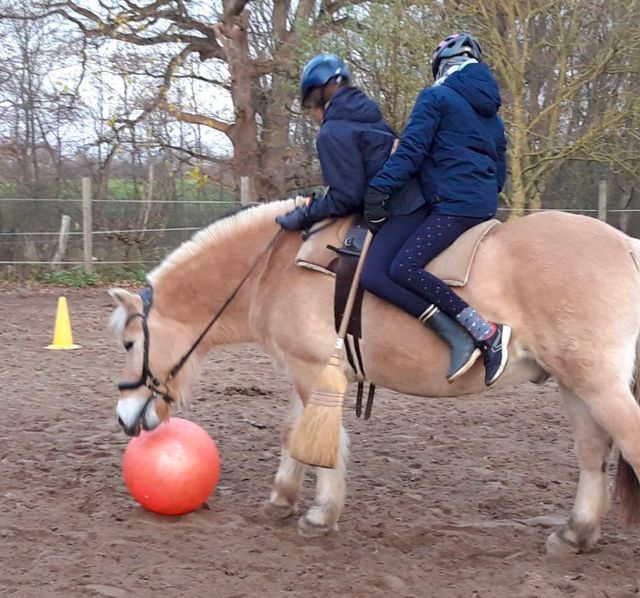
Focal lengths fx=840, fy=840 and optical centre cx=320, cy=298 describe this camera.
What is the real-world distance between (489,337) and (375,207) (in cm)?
84

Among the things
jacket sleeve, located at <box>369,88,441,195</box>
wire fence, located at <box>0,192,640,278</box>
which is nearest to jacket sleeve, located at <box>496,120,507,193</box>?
jacket sleeve, located at <box>369,88,441,195</box>

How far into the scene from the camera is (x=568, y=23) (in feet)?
49.5

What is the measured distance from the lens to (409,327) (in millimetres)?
4211

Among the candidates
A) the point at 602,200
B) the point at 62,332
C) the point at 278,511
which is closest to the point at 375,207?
the point at 278,511

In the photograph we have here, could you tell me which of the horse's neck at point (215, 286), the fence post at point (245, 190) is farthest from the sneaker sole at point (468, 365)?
the fence post at point (245, 190)

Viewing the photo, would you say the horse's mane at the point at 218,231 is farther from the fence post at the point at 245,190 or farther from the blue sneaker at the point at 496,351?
the fence post at the point at 245,190

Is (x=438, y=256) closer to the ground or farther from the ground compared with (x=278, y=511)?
farther from the ground

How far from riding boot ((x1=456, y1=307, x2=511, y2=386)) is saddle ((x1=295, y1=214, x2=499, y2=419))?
18 centimetres

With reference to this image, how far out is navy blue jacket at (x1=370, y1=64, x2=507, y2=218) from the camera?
161 inches

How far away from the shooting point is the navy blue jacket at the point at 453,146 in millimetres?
4094

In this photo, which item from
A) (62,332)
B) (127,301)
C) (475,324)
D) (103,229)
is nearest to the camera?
(475,324)

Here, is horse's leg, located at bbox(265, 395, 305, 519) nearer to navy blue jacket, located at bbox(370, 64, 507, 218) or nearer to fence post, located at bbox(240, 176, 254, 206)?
navy blue jacket, located at bbox(370, 64, 507, 218)

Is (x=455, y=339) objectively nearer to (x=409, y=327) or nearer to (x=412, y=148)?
(x=409, y=327)

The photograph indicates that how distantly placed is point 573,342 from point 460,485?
5.68 feet
